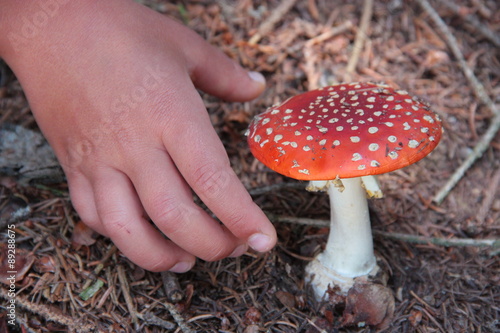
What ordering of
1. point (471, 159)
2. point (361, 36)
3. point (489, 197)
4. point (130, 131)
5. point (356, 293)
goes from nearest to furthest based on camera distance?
1. point (130, 131)
2. point (356, 293)
3. point (489, 197)
4. point (471, 159)
5. point (361, 36)

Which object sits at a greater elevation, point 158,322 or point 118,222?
point 118,222

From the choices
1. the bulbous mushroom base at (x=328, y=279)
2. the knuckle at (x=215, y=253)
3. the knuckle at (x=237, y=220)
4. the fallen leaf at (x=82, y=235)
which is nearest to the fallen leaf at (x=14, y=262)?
the fallen leaf at (x=82, y=235)

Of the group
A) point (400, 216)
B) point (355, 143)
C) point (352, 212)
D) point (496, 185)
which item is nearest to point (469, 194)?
point (496, 185)

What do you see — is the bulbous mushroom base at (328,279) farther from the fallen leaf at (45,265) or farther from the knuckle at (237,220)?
the fallen leaf at (45,265)

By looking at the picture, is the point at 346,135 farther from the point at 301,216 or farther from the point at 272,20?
the point at 272,20

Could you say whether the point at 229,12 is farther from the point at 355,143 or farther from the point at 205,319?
the point at 205,319

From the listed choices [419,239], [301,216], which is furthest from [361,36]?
[419,239]

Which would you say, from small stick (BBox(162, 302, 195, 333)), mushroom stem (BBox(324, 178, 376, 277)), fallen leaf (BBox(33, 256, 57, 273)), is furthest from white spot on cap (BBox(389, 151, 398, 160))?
fallen leaf (BBox(33, 256, 57, 273))
